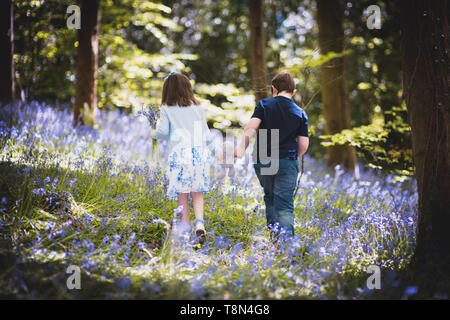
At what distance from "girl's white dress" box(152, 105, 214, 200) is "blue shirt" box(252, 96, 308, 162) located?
0.59 meters

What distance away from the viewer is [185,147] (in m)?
3.72

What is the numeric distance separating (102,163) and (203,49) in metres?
11.9

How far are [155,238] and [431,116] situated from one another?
9.58 ft

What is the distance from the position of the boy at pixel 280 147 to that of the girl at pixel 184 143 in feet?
1.68

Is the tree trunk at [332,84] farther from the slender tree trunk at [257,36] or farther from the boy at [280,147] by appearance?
the boy at [280,147]

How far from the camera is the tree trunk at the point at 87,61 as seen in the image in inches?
260

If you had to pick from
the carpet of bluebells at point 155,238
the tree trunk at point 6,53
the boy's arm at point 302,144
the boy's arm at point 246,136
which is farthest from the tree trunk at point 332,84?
the tree trunk at point 6,53

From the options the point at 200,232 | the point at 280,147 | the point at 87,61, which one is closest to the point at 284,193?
the point at 280,147

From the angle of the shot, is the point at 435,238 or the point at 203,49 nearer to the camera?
the point at 435,238

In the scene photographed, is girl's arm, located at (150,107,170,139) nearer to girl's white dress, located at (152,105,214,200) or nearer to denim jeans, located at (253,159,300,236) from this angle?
girl's white dress, located at (152,105,214,200)

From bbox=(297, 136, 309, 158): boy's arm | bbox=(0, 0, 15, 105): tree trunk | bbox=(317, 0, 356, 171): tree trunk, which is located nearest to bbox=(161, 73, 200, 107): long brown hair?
bbox=(297, 136, 309, 158): boy's arm

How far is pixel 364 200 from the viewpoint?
5234 mm
